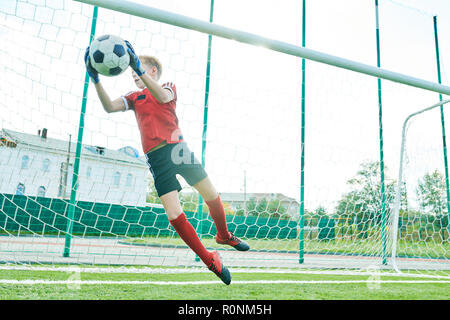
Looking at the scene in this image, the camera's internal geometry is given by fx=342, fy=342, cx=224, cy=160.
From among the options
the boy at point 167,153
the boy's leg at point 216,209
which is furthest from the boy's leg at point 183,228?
the boy's leg at point 216,209

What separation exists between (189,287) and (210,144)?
4.88 feet

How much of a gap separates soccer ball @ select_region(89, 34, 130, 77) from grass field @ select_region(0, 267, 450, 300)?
1.94 m

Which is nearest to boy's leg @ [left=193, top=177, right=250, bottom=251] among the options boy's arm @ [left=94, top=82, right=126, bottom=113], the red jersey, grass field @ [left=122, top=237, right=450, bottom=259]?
the red jersey

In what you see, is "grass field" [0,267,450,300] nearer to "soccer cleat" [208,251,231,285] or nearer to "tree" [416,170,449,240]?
"soccer cleat" [208,251,231,285]

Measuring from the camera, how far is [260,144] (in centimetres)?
357

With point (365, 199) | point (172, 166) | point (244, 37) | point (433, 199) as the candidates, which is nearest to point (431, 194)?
point (433, 199)

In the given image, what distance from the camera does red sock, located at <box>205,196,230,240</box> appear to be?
2326 mm

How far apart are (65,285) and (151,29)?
252 centimetres

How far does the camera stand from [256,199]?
3758mm

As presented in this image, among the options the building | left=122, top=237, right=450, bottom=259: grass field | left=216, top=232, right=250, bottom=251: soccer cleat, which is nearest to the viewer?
left=216, top=232, right=250, bottom=251: soccer cleat

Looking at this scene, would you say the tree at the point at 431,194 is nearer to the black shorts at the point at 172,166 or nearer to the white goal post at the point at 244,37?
the white goal post at the point at 244,37

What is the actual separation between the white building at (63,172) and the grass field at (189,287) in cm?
85

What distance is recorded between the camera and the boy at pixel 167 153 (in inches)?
83.8

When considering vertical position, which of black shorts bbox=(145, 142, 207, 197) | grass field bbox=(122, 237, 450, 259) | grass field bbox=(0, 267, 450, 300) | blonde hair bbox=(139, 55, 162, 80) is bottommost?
grass field bbox=(0, 267, 450, 300)
